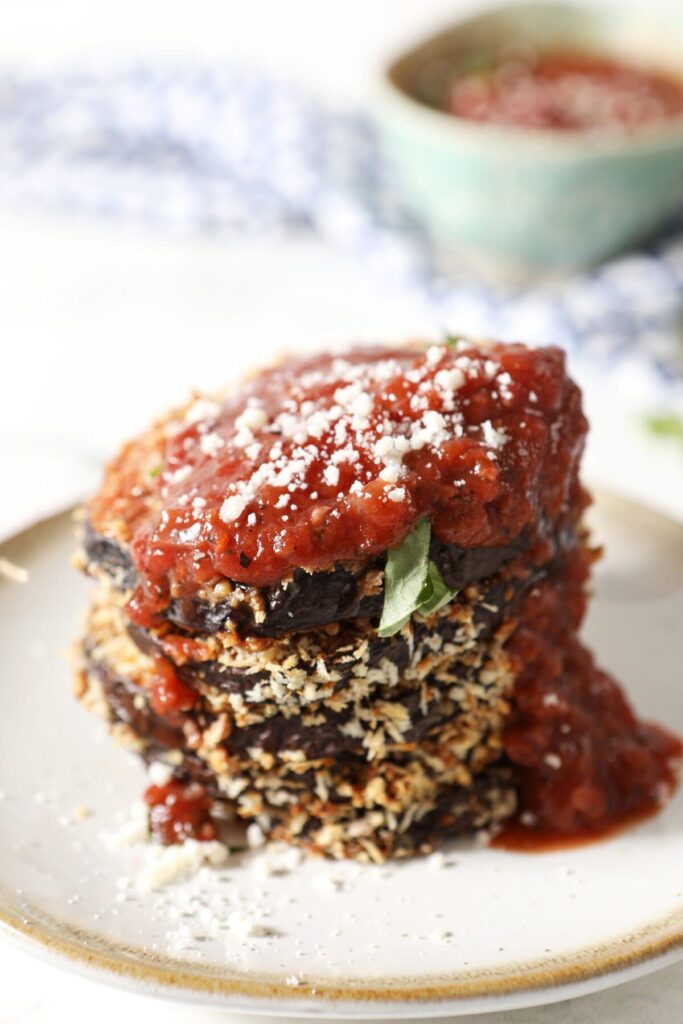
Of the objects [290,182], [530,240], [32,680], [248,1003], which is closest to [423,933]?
[248,1003]

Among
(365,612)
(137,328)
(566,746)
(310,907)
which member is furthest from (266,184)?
(310,907)

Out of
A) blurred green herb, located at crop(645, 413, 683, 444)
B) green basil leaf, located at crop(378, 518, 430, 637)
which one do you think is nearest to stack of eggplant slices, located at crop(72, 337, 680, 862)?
green basil leaf, located at crop(378, 518, 430, 637)

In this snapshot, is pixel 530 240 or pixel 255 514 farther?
pixel 530 240

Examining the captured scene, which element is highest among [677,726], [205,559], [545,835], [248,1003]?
[205,559]

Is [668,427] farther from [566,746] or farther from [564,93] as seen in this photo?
[566,746]

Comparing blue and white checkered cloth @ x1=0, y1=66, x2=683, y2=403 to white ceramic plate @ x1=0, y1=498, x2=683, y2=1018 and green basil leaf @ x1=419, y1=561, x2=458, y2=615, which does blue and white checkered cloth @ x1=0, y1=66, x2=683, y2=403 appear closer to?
white ceramic plate @ x1=0, y1=498, x2=683, y2=1018

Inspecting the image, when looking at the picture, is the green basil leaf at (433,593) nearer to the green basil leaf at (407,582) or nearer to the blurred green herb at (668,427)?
the green basil leaf at (407,582)

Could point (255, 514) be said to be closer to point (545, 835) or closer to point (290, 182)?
point (545, 835)
